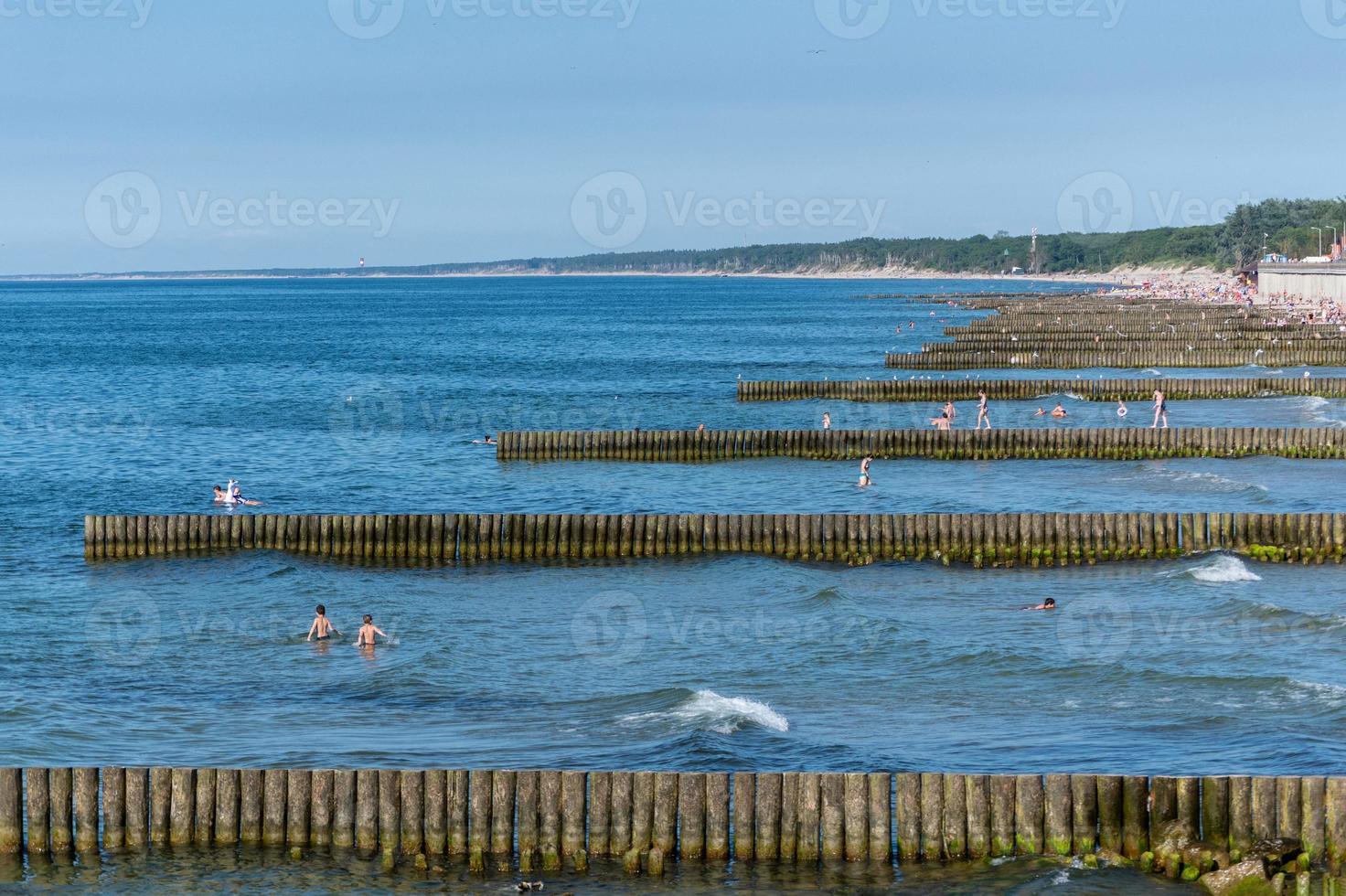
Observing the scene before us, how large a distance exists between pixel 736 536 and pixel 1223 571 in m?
13.7

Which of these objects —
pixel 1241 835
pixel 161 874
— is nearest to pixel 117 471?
pixel 161 874

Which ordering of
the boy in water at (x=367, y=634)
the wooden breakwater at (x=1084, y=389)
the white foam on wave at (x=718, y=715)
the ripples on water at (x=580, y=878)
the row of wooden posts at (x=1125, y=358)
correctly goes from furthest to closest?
the row of wooden posts at (x=1125, y=358)
the wooden breakwater at (x=1084, y=389)
the boy in water at (x=367, y=634)
the white foam on wave at (x=718, y=715)
the ripples on water at (x=580, y=878)

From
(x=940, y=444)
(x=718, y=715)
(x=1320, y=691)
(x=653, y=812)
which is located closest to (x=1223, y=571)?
(x=1320, y=691)

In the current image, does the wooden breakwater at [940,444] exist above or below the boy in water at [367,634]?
above

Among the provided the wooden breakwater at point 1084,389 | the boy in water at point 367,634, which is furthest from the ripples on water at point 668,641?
the wooden breakwater at point 1084,389

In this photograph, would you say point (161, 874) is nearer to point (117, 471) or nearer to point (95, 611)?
point (95, 611)

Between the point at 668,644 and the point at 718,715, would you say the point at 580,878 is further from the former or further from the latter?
the point at 668,644

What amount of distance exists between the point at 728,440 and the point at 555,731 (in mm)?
40341

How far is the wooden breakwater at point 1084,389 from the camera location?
3529 inches

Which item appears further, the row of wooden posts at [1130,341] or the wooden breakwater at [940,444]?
the row of wooden posts at [1130,341]

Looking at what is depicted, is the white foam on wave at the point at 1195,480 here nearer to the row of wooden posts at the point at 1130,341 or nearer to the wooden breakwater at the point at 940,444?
the wooden breakwater at the point at 940,444

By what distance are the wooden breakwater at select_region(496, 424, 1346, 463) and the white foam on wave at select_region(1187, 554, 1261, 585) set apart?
882 inches

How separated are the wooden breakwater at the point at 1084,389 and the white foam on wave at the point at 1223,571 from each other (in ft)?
149

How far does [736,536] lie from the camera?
152ft
